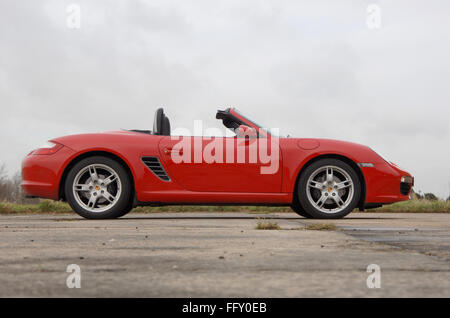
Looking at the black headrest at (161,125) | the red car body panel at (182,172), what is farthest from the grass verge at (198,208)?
the black headrest at (161,125)

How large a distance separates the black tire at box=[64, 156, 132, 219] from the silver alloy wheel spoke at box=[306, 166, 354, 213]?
2.11 m

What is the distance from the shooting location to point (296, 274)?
246 centimetres

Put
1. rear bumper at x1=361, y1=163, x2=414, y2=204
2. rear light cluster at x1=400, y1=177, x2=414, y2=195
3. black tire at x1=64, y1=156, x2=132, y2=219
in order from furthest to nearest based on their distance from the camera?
rear light cluster at x1=400, y1=177, x2=414, y2=195, rear bumper at x1=361, y1=163, x2=414, y2=204, black tire at x1=64, y1=156, x2=132, y2=219

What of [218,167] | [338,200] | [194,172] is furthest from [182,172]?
[338,200]

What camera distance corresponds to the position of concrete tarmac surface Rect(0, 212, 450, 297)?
2125mm

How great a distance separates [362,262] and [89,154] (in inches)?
184

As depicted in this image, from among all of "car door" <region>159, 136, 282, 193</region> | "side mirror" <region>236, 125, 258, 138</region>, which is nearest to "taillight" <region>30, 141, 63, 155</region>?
"car door" <region>159, 136, 282, 193</region>

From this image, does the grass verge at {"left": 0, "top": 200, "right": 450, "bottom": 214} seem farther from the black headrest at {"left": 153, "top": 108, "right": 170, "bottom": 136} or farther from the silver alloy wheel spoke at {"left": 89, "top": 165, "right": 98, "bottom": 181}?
the silver alloy wheel spoke at {"left": 89, "top": 165, "right": 98, "bottom": 181}

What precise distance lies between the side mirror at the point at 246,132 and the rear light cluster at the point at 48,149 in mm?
2090

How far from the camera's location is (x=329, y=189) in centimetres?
696
